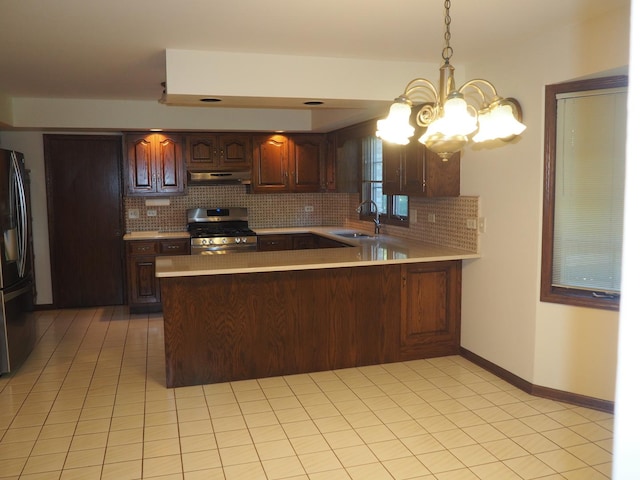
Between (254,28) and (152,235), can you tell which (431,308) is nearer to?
(254,28)

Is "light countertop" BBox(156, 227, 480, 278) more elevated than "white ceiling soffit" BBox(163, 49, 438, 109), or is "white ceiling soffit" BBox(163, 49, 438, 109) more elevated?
"white ceiling soffit" BBox(163, 49, 438, 109)

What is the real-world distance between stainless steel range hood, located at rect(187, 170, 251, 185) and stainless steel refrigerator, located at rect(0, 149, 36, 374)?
6.63 ft

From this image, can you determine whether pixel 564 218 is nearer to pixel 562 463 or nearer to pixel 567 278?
pixel 567 278

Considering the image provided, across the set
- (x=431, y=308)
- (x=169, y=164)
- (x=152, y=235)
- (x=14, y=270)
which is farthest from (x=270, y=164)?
(x=14, y=270)

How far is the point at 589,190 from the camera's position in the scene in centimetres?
346

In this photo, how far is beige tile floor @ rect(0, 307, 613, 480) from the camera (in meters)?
2.79

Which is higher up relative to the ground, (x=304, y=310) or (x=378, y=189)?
(x=378, y=189)

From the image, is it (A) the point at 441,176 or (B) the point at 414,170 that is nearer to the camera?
(A) the point at 441,176

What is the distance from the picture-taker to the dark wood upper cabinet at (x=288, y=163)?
261 inches

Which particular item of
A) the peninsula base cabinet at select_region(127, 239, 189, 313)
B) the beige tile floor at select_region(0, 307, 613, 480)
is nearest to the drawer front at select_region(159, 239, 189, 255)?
the peninsula base cabinet at select_region(127, 239, 189, 313)

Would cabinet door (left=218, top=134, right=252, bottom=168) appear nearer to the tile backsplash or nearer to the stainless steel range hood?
the stainless steel range hood

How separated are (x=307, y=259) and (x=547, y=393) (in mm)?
1911

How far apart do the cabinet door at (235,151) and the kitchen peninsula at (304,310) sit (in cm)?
226

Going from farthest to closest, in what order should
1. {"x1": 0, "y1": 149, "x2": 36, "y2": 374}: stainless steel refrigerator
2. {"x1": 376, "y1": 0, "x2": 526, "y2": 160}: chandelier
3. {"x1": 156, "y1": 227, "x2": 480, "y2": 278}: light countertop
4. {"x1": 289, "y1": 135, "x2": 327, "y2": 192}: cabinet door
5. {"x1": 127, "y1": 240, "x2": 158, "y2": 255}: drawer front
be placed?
{"x1": 289, "y1": 135, "x2": 327, "y2": 192}: cabinet door, {"x1": 127, "y1": 240, "x2": 158, "y2": 255}: drawer front, {"x1": 0, "y1": 149, "x2": 36, "y2": 374}: stainless steel refrigerator, {"x1": 156, "y1": 227, "x2": 480, "y2": 278}: light countertop, {"x1": 376, "y1": 0, "x2": 526, "y2": 160}: chandelier
